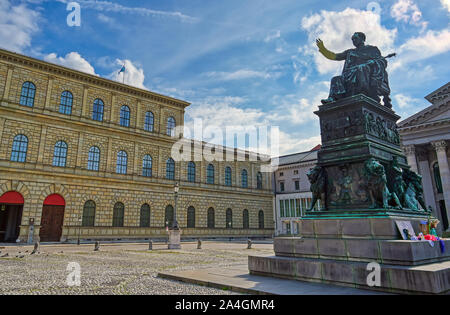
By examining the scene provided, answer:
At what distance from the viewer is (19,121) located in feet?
96.0

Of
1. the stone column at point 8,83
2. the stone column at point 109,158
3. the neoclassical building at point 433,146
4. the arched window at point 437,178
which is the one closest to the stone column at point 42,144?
the stone column at point 8,83

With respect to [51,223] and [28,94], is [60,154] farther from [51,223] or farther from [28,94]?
[51,223]

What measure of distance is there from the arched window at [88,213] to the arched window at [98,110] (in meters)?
9.40

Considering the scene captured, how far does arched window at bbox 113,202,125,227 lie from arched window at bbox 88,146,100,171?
4.65m

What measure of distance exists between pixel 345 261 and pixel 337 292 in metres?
0.90

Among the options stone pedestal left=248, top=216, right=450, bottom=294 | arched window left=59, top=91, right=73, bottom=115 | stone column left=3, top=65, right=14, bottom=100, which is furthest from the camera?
arched window left=59, top=91, right=73, bottom=115

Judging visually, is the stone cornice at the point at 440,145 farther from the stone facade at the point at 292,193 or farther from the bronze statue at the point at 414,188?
the bronze statue at the point at 414,188

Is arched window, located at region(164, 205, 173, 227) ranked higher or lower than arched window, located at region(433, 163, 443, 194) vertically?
lower

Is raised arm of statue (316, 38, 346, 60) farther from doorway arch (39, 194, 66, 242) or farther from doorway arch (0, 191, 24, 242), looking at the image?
doorway arch (0, 191, 24, 242)

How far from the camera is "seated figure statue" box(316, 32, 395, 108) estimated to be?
7699 millimetres

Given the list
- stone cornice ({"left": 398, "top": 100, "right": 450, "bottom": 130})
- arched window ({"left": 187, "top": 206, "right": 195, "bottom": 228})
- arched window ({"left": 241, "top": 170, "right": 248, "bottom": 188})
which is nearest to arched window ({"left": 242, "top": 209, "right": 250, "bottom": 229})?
arched window ({"left": 241, "top": 170, "right": 248, "bottom": 188})

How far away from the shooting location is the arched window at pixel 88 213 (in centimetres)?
3144

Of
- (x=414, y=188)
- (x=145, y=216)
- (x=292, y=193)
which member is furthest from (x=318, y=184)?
(x=292, y=193)
